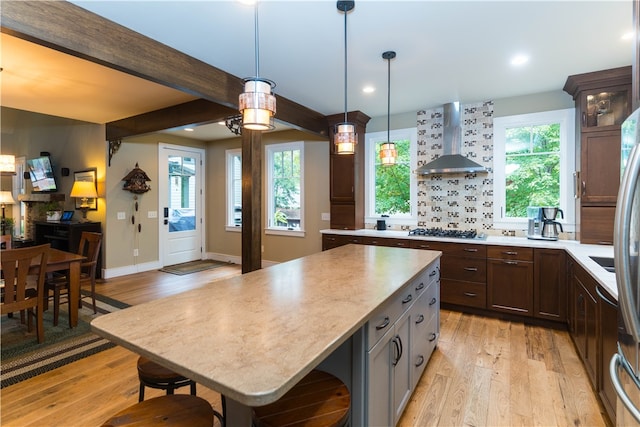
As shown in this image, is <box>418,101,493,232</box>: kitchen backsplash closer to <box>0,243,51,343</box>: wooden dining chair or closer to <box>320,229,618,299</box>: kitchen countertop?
<box>320,229,618,299</box>: kitchen countertop

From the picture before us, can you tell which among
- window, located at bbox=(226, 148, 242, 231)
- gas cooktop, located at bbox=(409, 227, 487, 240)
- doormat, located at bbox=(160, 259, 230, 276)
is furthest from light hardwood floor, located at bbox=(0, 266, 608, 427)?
window, located at bbox=(226, 148, 242, 231)

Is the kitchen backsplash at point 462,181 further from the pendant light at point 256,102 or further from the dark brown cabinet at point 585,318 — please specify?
the pendant light at point 256,102

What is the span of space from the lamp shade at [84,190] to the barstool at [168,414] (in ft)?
17.3

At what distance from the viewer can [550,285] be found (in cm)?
328

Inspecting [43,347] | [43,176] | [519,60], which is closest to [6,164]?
[43,176]

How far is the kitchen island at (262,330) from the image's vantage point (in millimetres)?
889

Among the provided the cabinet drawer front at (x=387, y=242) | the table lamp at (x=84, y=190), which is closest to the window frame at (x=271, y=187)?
the cabinet drawer front at (x=387, y=242)

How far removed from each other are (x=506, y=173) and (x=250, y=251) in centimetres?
340

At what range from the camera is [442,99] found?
4.12 m

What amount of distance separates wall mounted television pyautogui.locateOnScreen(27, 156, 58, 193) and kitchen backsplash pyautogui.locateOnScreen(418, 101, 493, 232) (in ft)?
22.8

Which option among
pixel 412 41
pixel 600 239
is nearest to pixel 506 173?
pixel 600 239

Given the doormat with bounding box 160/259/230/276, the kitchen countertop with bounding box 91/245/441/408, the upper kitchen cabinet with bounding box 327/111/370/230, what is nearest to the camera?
the kitchen countertop with bounding box 91/245/441/408

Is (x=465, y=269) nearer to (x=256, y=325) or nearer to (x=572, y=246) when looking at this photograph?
(x=572, y=246)

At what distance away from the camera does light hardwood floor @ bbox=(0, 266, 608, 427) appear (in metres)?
1.98
